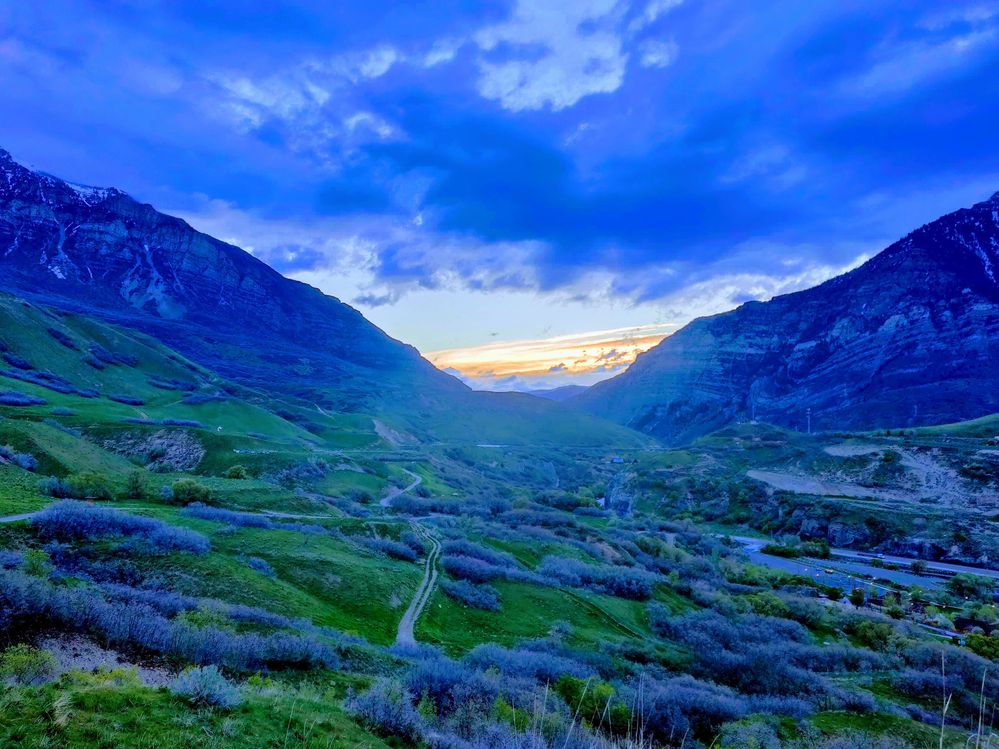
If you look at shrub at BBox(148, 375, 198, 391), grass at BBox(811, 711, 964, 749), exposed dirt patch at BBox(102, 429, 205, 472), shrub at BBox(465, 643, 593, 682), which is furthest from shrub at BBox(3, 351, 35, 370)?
grass at BBox(811, 711, 964, 749)

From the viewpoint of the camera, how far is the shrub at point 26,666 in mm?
8156

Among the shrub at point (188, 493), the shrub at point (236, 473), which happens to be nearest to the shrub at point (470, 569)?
the shrub at point (188, 493)

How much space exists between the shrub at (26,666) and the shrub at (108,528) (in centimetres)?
1115

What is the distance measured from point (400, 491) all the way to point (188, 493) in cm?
3066

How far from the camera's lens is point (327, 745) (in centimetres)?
834

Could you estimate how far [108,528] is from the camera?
64.2ft

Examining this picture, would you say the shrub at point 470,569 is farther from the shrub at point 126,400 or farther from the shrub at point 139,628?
the shrub at point 126,400

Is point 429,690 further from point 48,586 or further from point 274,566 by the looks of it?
point 274,566

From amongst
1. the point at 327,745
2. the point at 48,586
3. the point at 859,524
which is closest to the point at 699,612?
the point at 327,745

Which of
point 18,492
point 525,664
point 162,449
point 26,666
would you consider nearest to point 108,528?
point 18,492

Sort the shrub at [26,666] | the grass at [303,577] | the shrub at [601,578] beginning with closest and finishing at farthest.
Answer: the shrub at [26,666]
the grass at [303,577]
the shrub at [601,578]

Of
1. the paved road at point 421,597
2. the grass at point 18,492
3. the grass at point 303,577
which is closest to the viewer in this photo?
the grass at point 303,577

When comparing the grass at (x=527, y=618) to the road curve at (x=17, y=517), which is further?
the grass at (x=527, y=618)

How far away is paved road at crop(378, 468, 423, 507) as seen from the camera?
5242 centimetres
